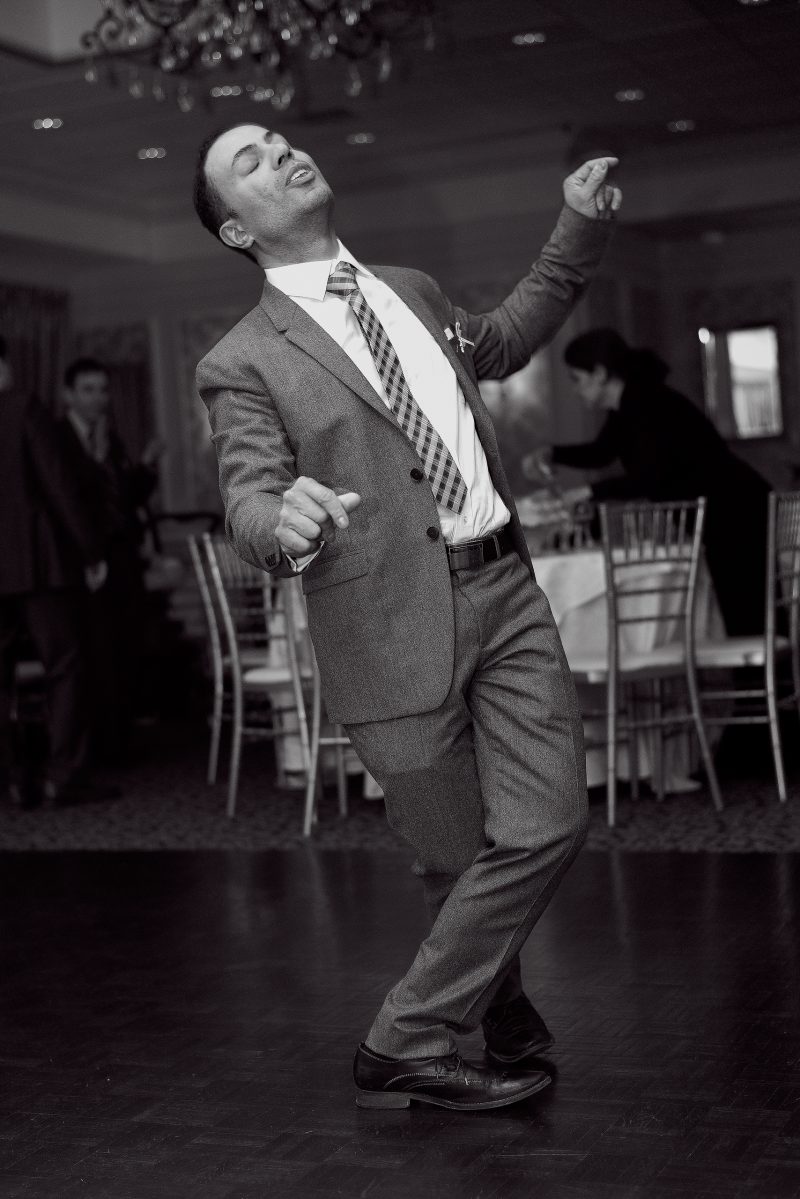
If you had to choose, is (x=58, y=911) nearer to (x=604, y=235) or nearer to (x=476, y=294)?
(x=604, y=235)

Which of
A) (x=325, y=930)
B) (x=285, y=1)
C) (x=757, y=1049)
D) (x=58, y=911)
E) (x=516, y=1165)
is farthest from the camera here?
(x=285, y=1)

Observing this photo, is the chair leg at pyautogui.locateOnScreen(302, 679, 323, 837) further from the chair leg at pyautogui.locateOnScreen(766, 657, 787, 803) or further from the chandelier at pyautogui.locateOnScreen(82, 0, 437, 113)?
the chandelier at pyautogui.locateOnScreen(82, 0, 437, 113)

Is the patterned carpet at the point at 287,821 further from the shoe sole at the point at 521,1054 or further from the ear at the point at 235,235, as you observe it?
the ear at the point at 235,235

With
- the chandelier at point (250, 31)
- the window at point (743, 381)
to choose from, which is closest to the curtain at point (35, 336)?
the window at point (743, 381)

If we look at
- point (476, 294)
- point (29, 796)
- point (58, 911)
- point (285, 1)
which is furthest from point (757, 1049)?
point (476, 294)

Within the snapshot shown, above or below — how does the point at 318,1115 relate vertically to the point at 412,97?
below

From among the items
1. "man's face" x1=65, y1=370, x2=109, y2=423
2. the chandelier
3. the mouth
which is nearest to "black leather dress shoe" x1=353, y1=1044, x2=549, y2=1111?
the mouth

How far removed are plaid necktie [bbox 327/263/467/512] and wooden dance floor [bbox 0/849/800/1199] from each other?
0.95 m

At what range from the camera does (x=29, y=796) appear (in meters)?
5.96

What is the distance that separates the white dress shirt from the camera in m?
2.34

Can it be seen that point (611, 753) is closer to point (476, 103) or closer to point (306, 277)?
point (306, 277)

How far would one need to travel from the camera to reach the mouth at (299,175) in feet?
7.57

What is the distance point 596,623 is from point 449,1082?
296cm

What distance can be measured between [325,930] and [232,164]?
78.9 inches
